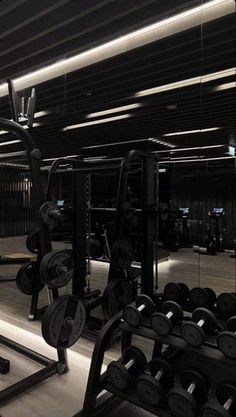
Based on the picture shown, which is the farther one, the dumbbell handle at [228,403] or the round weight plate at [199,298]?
the round weight plate at [199,298]

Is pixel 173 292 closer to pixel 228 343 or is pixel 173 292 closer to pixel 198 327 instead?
pixel 198 327

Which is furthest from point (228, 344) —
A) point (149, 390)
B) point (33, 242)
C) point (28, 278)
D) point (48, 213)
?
point (33, 242)

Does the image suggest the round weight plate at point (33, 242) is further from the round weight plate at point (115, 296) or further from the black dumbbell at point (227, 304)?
the black dumbbell at point (227, 304)

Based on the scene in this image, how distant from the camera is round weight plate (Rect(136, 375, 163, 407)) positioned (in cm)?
161

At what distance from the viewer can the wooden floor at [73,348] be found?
201 cm

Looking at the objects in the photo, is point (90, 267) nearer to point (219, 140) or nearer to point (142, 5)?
point (219, 140)

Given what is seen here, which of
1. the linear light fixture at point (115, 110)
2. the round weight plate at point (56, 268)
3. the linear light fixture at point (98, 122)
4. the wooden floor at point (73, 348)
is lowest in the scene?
the wooden floor at point (73, 348)

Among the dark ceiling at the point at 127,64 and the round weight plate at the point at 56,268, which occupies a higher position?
the dark ceiling at the point at 127,64

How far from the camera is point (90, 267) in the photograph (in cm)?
338

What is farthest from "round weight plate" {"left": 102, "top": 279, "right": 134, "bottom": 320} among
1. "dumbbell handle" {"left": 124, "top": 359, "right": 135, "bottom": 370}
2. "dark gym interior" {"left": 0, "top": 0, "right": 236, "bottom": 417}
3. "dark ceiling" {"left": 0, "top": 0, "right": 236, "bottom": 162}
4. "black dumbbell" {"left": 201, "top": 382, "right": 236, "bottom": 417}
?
"dark ceiling" {"left": 0, "top": 0, "right": 236, "bottom": 162}

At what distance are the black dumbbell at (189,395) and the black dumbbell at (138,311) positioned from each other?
39cm

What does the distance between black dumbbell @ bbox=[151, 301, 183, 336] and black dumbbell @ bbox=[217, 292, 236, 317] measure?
0.30 metres

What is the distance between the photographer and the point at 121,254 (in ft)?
7.86

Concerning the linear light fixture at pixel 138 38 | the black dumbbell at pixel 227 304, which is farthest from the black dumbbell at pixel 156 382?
the linear light fixture at pixel 138 38
